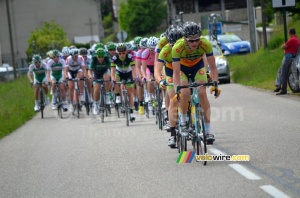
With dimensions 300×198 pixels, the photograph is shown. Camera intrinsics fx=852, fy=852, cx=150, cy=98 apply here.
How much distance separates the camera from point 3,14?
92750 millimetres

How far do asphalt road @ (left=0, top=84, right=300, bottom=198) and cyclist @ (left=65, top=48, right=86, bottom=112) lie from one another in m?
3.94

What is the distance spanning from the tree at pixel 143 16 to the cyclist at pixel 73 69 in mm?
69328

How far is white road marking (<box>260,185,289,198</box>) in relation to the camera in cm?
884

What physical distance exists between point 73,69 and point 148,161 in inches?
536

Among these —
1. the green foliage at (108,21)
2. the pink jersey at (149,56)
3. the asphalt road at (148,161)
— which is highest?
the green foliage at (108,21)

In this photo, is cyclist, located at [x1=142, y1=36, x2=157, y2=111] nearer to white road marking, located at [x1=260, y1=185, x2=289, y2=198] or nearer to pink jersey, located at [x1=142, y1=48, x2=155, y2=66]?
pink jersey, located at [x1=142, y1=48, x2=155, y2=66]

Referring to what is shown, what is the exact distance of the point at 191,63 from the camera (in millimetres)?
12648

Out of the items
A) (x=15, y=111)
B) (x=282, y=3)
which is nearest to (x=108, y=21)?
(x=15, y=111)

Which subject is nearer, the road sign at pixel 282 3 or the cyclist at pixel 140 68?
the cyclist at pixel 140 68

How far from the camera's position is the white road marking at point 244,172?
10.3 metres

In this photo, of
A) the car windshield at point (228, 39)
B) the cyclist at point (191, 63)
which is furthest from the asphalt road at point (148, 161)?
the car windshield at point (228, 39)

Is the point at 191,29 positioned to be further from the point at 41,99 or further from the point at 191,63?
the point at 41,99

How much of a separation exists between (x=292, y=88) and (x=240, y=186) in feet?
51.5

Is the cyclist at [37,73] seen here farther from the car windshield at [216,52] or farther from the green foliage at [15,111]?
A: the car windshield at [216,52]
